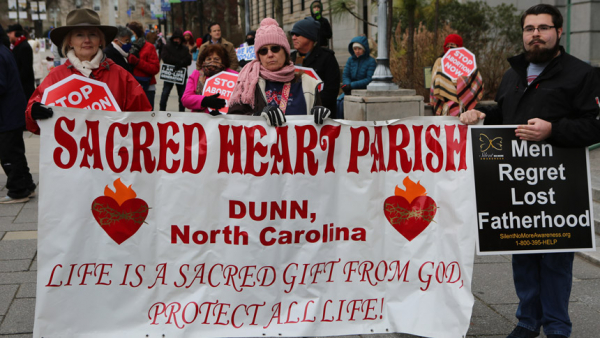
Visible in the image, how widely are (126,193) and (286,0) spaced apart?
149ft

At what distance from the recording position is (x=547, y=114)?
381cm

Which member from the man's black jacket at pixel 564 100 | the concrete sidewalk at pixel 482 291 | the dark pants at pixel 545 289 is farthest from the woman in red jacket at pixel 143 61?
the dark pants at pixel 545 289

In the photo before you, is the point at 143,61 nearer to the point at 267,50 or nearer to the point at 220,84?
the point at 220,84

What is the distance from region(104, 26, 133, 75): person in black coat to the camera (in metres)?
9.45

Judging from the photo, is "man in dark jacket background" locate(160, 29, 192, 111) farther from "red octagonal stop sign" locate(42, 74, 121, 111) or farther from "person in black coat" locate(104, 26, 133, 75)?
"red octagonal stop sign" locate(42, 74, 121, 111)

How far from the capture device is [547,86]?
3818 mm

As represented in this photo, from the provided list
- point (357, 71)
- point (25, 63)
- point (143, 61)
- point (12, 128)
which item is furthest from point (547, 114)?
point (25, 63)

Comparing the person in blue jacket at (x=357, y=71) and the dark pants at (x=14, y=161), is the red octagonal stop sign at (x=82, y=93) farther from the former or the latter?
the person in blue jacket at (x=357, y=71)

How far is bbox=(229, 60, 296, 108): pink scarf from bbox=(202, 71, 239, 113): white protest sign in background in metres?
2.53

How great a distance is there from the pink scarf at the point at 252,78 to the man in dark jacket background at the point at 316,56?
321 centimetres

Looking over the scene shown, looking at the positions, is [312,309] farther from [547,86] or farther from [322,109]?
[547,86]

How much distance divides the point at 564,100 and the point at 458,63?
5.92 m

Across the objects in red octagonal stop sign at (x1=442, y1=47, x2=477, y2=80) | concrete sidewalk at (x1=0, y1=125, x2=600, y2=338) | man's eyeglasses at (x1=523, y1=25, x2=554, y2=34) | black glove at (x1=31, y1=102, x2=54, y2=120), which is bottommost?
concrete sidewalk at (x1=0, y1=125, x2=600, y2=338)

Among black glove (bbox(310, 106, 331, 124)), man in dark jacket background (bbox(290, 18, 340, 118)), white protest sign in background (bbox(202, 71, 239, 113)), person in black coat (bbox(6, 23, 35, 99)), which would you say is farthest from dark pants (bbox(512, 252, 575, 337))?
person in black coat (bbox(6, 23, 35, 99))
